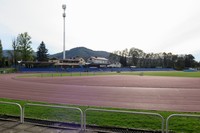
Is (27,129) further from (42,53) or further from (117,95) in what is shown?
(42,53)

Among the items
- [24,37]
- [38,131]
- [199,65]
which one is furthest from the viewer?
[199,65]

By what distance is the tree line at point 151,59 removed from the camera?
423 ft

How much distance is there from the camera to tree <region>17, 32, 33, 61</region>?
7231 cm

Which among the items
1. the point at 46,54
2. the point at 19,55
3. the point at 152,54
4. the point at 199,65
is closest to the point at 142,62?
the point at 152,54

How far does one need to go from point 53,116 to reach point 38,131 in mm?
2150

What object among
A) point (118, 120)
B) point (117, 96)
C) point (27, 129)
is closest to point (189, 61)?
point (117, 96)

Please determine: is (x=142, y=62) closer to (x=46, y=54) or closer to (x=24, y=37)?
(x=46, y=54)

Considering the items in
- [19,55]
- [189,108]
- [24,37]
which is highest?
[24,37]

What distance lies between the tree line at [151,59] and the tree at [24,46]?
69829 millimetres

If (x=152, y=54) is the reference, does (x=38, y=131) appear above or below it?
Result: below

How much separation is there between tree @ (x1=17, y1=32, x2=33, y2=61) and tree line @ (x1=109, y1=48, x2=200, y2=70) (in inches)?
2749

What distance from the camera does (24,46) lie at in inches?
2857

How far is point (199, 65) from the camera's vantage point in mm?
134500

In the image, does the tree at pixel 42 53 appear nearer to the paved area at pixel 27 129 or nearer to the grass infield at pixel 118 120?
the grass infield at pixel 118 120
